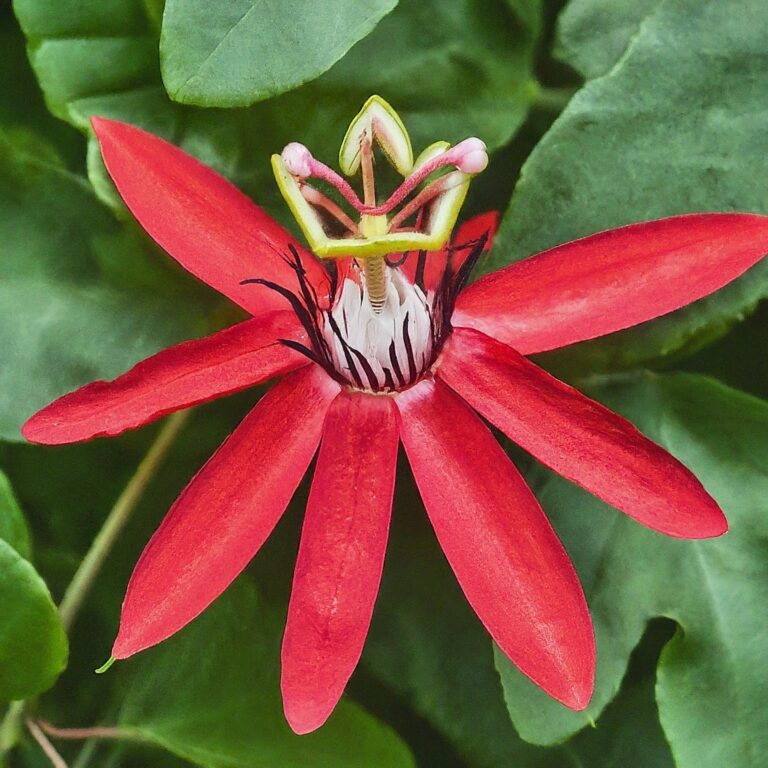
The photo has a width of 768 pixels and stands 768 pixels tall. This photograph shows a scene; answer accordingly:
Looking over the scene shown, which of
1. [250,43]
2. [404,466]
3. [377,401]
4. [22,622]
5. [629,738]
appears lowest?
[629,738]

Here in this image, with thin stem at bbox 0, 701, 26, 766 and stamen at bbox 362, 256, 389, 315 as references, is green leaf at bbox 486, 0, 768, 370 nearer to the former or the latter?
stamen at bbox 362, 256, 389, 315

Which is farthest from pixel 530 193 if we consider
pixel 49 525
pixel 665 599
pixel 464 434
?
pixel 49 525

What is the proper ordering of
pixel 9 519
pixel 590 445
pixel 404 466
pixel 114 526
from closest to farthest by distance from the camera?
1. pixel 590 445
2. pixel 9 519
3. pixel 114 526
4. pixel 404 466

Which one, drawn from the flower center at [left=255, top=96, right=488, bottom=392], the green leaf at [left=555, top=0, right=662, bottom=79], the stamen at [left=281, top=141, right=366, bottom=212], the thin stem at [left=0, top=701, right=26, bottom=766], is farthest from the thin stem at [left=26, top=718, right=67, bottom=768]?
the green leaf at [left=555, top=0, right=662, bottom=79]

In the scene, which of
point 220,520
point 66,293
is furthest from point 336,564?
point 66,293

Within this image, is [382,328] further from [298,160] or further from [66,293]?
[66,293]

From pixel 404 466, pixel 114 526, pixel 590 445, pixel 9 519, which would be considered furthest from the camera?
pixel 404 466

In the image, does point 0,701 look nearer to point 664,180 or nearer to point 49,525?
point 49,525

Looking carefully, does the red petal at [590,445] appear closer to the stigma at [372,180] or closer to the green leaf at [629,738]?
the stigma at [372,180]
